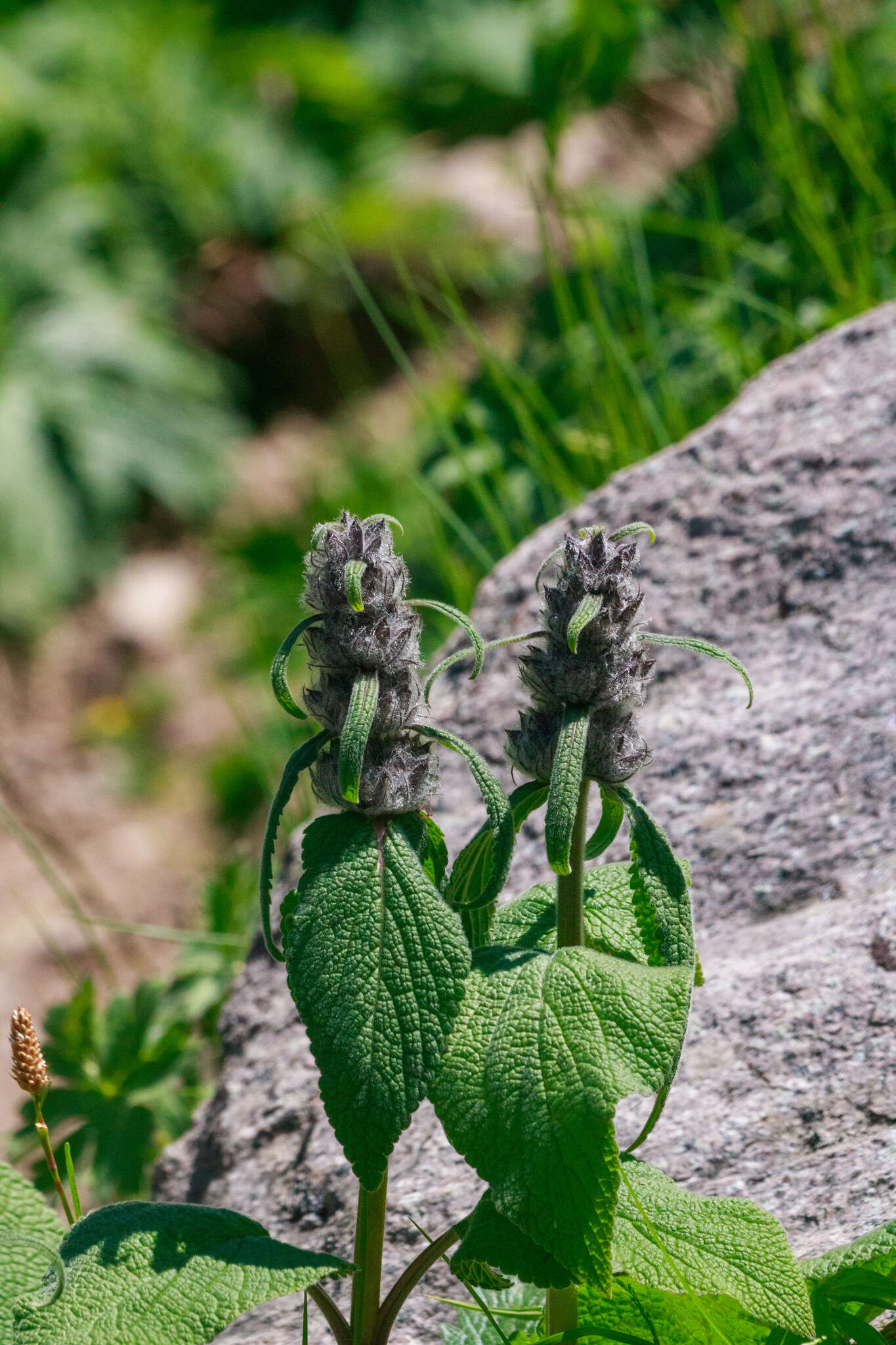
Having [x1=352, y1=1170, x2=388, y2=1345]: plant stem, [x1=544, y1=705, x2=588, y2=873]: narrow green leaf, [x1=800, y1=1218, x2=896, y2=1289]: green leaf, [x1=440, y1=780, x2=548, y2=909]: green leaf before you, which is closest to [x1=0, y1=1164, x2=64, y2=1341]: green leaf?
[x1=352, y1=1170, x2=388, y2=1345]: plant stem

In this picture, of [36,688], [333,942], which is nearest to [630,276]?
[333,942]

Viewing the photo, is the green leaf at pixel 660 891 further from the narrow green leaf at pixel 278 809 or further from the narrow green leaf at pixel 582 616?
the narrow green leaf at pixel 278 809

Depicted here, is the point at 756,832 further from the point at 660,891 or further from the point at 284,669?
the point at 284,669

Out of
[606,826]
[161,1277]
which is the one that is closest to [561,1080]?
[606,826]

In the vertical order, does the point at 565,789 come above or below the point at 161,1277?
above

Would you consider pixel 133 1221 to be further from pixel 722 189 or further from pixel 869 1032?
pixel 722 189

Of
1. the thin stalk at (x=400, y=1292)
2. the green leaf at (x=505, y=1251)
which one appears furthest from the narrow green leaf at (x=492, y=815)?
the thin stalk at (x=400, y=1292)
